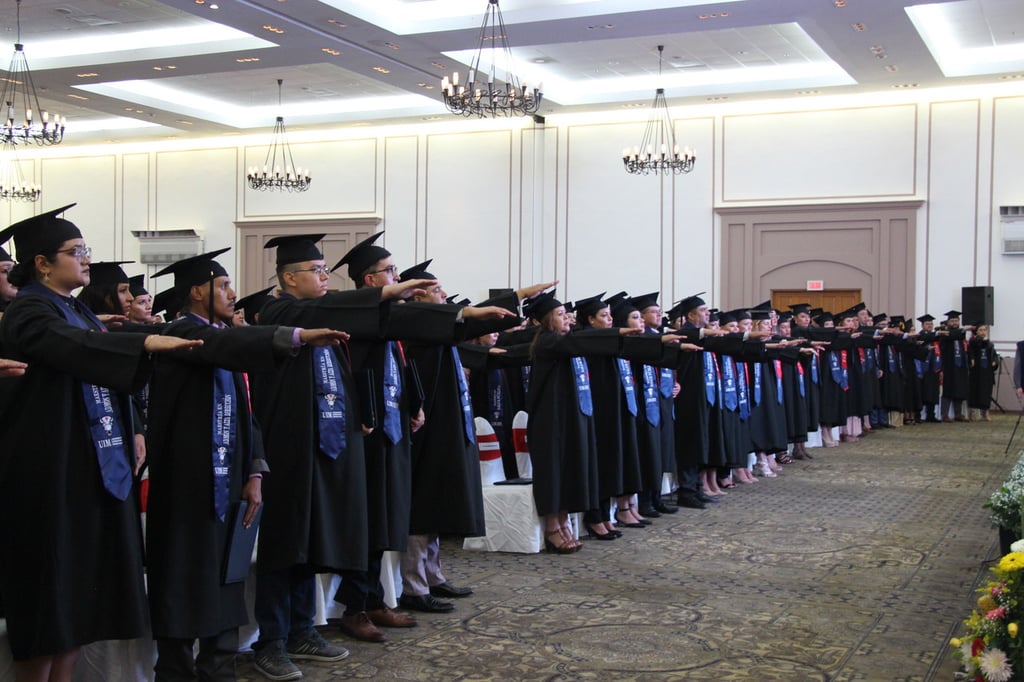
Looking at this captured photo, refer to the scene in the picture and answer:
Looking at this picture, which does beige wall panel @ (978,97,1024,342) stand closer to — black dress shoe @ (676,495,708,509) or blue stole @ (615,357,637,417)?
black dress shoe @ (676,495,708,509)

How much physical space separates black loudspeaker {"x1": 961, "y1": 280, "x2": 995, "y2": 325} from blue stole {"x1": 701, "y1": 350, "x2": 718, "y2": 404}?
10.6 metres

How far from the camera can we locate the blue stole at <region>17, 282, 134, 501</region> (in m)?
3.52

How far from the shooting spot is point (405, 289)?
14.1 ft

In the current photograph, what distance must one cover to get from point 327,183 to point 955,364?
1299cm

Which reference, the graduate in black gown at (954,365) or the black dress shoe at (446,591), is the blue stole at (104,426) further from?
the graduate in black gown at (954,365)

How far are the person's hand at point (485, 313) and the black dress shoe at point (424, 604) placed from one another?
5.16ft

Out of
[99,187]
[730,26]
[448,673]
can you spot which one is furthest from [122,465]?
[99,187]

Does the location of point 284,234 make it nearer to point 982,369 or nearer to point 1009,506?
point 982,369

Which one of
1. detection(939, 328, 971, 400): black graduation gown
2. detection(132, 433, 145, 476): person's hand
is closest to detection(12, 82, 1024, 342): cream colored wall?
detection(939, 328, 971, 400): black graduation gown

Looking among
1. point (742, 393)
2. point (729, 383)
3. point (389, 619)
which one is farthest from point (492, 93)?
point (389, 619)

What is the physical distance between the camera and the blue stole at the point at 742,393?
9.95 m

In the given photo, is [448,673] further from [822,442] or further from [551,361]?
[822,442]

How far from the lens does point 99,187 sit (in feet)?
82.7

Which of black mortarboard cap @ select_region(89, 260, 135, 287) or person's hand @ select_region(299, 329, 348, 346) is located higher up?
black mortarboard cap @ select_region(89, 260, 135, 287)
